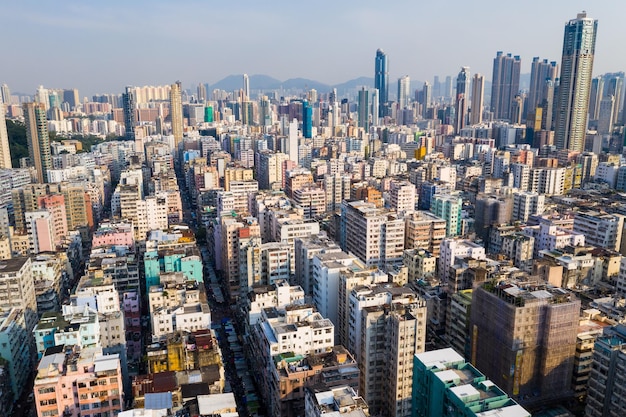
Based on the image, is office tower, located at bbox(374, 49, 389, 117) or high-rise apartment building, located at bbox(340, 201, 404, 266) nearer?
high-rise apartment building, located at bbox(340, 201, 404, 266)

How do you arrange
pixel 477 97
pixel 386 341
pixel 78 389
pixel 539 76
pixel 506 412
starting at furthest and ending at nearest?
pixel 539 76, pixel 477 97, pixel 386 341, pixel 78 389, pixel 506 412

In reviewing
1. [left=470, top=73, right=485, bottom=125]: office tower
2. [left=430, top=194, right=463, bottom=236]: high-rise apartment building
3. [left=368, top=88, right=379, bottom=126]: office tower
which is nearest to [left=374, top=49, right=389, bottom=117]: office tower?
[left=368, top=88, right=379, bottom=126]: office tower

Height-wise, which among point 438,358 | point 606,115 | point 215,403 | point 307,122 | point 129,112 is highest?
point 129,112

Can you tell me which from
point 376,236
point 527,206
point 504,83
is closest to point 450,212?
point 527,206

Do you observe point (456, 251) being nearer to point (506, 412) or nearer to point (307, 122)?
point (506, 412)

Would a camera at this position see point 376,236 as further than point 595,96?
No

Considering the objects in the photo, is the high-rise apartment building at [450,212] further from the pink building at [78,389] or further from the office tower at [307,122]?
the office tower at [307,122]

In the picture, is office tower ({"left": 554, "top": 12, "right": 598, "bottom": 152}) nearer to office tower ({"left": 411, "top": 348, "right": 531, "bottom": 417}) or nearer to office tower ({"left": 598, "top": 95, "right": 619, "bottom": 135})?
office tower ({"left": 598, "top": 95, "right": 619, "bottom": 135})
